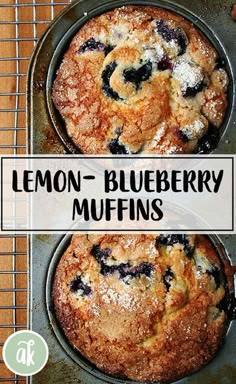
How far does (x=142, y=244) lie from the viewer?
2090mm

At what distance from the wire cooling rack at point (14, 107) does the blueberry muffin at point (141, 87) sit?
0.39 m

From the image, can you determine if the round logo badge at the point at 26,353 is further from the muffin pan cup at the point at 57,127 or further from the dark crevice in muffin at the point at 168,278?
the dark crevice in muffin at the point at 168,278

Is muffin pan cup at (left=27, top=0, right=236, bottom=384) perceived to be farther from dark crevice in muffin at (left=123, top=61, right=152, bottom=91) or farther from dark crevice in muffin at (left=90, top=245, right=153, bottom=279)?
dark crevice in muffin at (left=123, top=61, right=152, bottom=91)

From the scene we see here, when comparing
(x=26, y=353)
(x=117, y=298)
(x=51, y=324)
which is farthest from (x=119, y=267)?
(x=26, y=353)

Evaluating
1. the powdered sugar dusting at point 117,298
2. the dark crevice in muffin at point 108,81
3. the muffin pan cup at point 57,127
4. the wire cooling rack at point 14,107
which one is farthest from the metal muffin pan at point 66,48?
the powdered sugar dusting at point 117,298

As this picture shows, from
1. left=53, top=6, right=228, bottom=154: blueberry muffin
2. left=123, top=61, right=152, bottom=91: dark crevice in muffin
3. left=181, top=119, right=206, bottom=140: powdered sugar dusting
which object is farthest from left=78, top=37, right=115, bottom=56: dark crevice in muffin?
left=181, top=119, right=206, bottom=140: powdered sugar dusting

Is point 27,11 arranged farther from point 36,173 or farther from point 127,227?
point 127,227

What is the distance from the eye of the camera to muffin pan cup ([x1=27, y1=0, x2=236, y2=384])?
2.16m

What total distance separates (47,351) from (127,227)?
0.49 meters

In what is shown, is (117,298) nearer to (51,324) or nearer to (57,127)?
A: (51,324)

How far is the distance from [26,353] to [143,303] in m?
0.46

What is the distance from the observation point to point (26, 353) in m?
2.21

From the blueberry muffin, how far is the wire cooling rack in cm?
39

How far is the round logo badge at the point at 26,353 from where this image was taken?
85.3 inches
